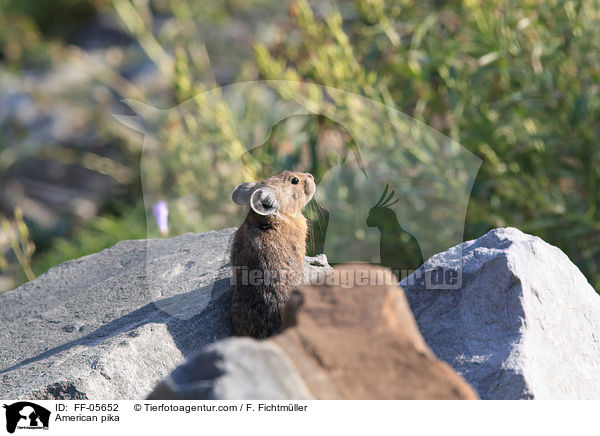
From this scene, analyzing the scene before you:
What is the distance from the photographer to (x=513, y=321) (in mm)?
2588

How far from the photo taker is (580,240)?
4730 mm

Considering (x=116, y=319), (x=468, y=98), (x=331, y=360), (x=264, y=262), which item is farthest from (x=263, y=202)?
(x=468, y=98)

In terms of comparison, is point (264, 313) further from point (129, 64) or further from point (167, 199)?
point (129, 64)

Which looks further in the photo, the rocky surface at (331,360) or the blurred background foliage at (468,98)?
the blurred background foliage at (468,98)

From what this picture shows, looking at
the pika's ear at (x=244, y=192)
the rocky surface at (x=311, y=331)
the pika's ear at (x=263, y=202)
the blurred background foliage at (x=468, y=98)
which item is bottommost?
the rocky surface at (x=311, y=331)

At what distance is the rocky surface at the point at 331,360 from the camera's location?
1931 millimetres

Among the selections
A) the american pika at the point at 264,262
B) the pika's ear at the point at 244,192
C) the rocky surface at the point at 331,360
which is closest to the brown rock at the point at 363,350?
the rocky surface at the point at 331,360

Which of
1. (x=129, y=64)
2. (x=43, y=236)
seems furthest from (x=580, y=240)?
(x=129, y=64)

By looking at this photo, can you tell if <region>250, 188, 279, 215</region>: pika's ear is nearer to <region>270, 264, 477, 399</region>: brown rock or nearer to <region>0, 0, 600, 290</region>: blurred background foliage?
<region>270, 264, 477, 399</region>: brown rock

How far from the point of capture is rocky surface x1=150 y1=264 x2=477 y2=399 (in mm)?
1931

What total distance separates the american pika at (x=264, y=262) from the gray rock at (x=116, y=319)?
26cm

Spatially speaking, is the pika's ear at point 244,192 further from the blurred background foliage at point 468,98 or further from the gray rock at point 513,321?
the blurred background foliage at point 468,98

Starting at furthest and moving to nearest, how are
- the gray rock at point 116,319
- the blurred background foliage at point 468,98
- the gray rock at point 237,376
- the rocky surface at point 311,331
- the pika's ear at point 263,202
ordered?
1. the blurred background foliage at point 468,98
2. the pika's ear at point 263,202
3. the gray rock at point 116,319
4. the rocky surface at point 311,331
5. the gray rock at point 237,376

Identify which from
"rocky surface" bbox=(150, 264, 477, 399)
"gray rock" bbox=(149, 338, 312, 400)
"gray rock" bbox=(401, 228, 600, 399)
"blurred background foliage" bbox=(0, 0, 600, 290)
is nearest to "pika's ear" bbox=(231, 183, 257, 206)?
"gray rock" bbox=(401, 228, 600, 399)
